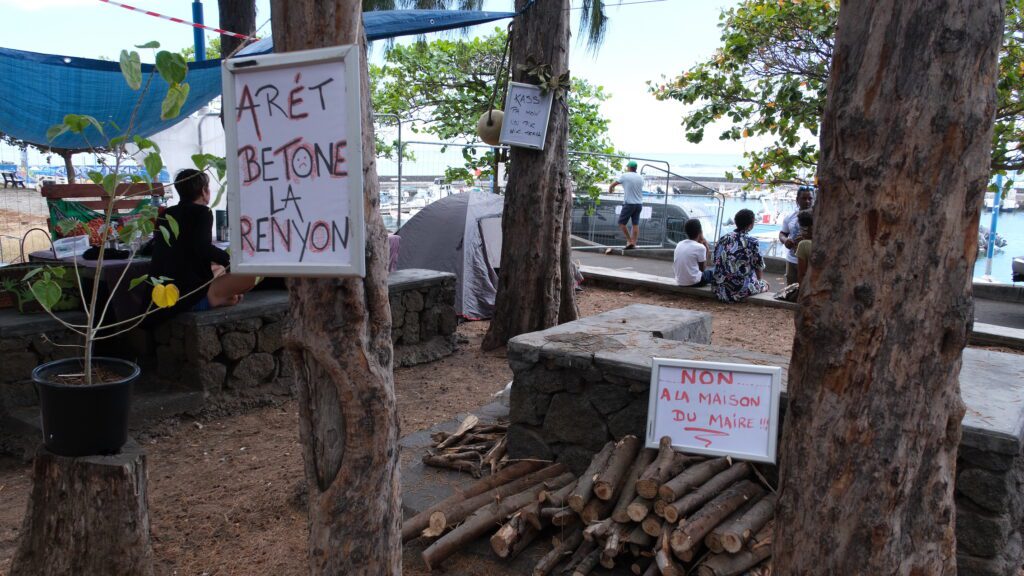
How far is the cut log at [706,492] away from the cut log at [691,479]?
2 centimetres

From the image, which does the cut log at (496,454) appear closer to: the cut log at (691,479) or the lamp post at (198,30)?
the cut log at (691,479)

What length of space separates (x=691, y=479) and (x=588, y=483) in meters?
0.42

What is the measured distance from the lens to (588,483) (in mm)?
2947

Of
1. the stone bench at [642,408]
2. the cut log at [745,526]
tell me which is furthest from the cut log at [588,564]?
the stone bench at [642,408]

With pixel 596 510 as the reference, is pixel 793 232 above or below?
above

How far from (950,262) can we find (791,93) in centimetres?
607

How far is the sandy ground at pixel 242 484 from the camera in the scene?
309cm

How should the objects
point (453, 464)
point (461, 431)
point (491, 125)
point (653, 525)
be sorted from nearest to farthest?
point (653, 525)
point (453, 464)
point (461, 431)
point (491, 125)

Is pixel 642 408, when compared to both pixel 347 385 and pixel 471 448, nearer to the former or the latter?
pixel 471 448

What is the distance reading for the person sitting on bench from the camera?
455 centimetres

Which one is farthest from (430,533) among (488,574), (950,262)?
(950,262)

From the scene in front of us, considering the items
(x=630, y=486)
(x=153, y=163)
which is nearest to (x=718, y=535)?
(x=630, y=486)

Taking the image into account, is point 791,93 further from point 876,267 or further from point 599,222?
point 599,222

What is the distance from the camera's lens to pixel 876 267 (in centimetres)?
141
